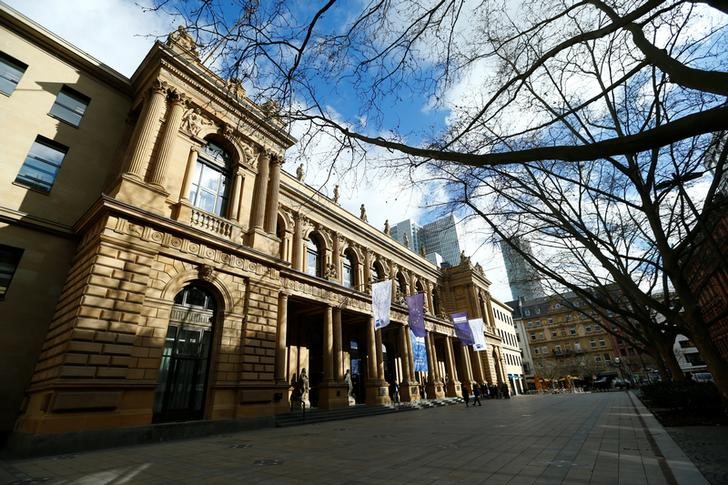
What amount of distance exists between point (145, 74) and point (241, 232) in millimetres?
8369

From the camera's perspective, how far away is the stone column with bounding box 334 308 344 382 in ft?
62.7

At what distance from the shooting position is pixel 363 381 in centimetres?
2422

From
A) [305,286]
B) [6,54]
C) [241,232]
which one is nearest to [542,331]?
[305,286]

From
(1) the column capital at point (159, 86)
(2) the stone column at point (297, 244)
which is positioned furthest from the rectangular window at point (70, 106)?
(2) the stone column at point (297, 244)

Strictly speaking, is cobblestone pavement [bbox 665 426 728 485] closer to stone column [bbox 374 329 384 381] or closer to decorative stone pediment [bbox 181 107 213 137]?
stone column [bbox 374 329 384 381]

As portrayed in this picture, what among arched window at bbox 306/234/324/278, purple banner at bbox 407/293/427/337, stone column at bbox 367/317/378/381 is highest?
arched window at bbox 306/234/324/278

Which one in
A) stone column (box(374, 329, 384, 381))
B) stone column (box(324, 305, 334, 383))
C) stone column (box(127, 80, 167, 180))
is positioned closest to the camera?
stone column (box(127, 80, 167, 180))

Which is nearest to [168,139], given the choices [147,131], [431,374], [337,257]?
[147,131]

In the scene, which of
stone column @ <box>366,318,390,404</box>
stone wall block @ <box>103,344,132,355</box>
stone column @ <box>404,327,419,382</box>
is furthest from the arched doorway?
stone column @ <box>404,327,419,382</box>

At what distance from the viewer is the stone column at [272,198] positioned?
16.4 meters

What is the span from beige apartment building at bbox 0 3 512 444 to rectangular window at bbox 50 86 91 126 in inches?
2.1

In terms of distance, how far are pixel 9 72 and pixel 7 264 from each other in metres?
7.53

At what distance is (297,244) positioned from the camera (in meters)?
21.5

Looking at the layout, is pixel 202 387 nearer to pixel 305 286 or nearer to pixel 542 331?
pixel 305 286
